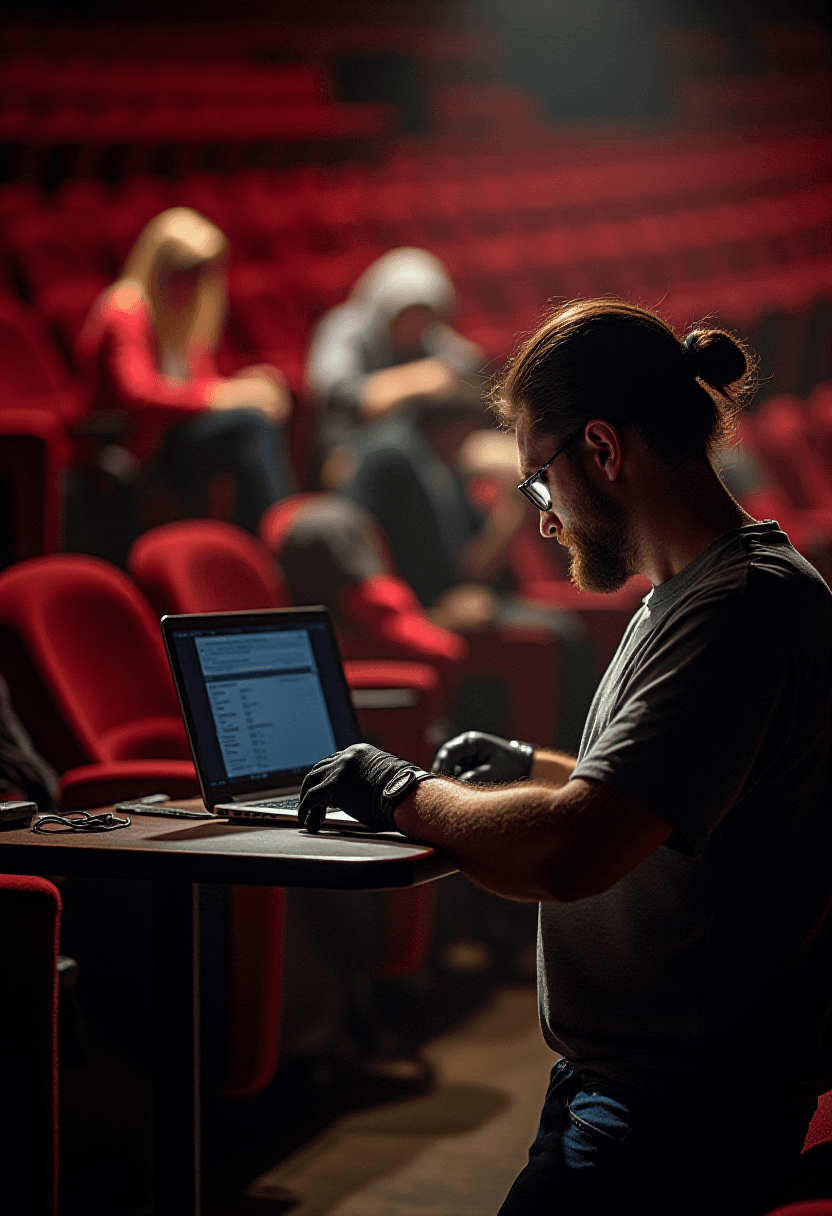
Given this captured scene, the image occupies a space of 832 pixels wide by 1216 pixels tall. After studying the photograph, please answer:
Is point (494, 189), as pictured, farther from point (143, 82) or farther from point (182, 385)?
point (182, 385)

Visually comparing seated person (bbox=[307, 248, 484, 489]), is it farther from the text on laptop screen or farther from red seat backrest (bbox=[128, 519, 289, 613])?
the text on laptop screen

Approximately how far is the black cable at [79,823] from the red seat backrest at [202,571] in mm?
531

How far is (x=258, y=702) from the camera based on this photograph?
881mm

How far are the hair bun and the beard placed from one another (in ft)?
0.27

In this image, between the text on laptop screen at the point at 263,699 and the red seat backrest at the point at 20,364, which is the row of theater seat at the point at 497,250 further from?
the text on laptop screen at the point at 263,699

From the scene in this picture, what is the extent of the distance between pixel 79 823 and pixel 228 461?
1.20m

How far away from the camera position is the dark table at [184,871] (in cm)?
66

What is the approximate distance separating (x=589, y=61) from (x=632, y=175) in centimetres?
33

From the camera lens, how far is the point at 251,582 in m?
1.53

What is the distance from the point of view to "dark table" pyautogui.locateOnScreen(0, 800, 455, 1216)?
66cm

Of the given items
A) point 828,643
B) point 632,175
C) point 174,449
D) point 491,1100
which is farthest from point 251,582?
point 632,175

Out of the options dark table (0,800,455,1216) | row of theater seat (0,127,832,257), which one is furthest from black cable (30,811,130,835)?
row of theater seat (0,127,832,257)

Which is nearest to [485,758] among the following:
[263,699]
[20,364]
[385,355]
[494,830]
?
[263,699]

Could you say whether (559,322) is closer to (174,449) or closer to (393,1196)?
(393,1196)
